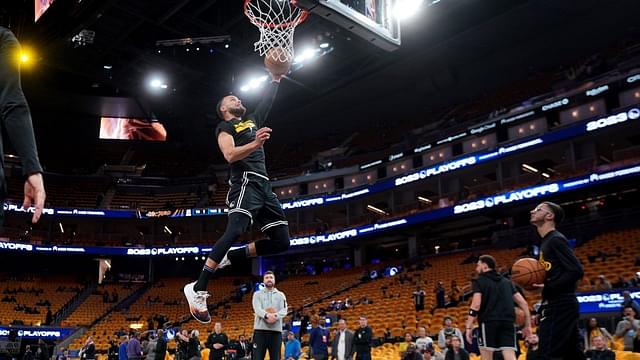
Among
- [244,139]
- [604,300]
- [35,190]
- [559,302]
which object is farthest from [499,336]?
[604,300]

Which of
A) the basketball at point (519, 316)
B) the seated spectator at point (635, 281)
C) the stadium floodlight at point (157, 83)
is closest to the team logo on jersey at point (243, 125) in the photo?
the basketball at point (519, 316)

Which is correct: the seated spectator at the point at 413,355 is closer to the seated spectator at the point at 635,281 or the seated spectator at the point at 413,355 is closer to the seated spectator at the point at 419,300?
the seated spectator at the point at 635,281

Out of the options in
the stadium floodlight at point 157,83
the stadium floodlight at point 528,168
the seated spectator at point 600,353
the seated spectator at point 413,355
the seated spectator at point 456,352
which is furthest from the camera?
the stadium floodlight at point 157,83

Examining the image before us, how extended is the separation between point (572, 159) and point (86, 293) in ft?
98.1

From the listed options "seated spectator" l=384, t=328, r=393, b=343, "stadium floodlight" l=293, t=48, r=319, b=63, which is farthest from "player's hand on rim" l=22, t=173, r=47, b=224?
"stadium floodlight" l=293, t=48, r=319, b=63

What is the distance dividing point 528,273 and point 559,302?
0.39 meters

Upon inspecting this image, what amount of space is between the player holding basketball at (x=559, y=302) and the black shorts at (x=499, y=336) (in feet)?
6.23

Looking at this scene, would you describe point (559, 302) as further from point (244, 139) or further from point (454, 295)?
point (454, 295)

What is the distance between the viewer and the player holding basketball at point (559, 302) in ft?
18.1

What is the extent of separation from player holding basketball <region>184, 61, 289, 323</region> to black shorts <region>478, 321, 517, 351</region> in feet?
10.7

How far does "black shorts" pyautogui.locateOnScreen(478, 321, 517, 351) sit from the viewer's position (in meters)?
7.69

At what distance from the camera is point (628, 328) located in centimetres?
1269

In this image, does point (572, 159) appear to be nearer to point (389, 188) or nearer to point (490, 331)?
point (389, 188)

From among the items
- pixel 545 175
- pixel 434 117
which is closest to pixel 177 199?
pixel 434 117
